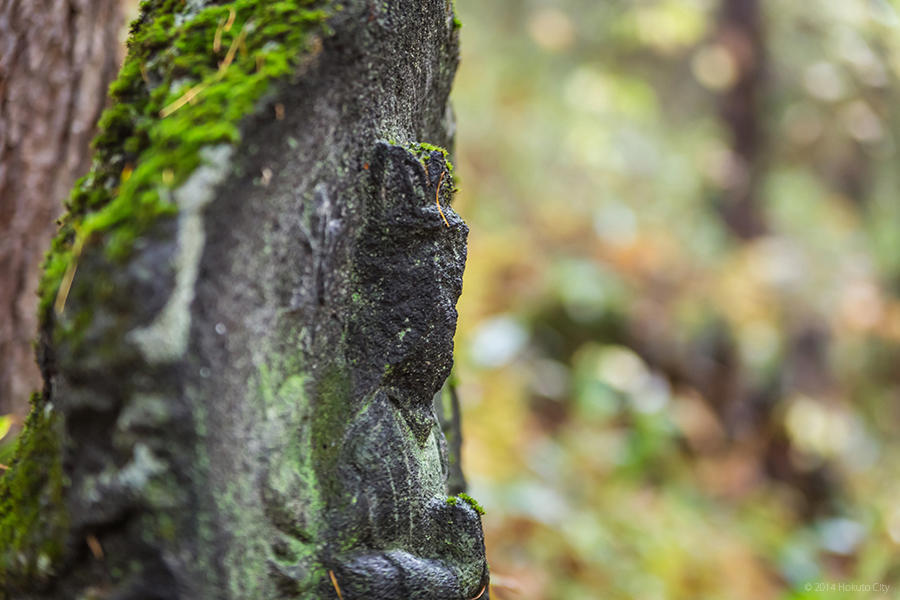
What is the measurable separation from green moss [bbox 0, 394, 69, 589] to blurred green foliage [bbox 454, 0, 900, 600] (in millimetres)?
3503

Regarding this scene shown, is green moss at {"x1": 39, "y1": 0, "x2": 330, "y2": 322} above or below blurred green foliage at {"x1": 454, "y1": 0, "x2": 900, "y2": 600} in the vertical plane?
below

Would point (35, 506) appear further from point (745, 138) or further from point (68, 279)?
point (745, 138)

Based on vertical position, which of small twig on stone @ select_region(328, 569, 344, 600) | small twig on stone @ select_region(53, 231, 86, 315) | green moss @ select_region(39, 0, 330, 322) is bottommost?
small twig on stone @ select_region(328, 569, 344, 600)

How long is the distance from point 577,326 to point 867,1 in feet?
10.8

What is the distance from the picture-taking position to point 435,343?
1272mm

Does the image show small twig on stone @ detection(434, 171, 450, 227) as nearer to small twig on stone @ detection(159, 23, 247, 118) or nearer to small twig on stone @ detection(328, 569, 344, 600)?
small twig on stone @ detection(159, 23, 247, 118)

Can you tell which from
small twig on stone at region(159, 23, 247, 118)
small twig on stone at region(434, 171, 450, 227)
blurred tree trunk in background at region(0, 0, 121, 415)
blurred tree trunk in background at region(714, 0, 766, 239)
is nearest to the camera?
small twig on stone at region(159, 23, 247, 118)

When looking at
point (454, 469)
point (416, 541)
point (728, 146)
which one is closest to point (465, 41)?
point (728, 146)

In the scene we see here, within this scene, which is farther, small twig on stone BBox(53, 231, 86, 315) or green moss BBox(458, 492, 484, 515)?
green moss BBox(458, 492, 484, 515)

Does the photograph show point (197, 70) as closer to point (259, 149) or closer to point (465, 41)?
point (259, 149)

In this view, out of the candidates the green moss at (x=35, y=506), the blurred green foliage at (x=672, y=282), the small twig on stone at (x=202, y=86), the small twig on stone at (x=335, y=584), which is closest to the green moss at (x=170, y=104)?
the small twig on stone at (x=202, y=86)

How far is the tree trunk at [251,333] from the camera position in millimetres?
913

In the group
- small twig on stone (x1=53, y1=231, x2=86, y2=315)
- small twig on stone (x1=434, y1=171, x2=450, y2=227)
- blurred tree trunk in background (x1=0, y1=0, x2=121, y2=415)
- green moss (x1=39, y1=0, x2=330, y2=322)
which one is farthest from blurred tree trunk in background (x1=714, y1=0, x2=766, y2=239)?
small twig on stone (x1=53, y1=231, x2=86, y2=315)

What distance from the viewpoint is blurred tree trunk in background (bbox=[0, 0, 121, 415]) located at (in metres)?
1.96
